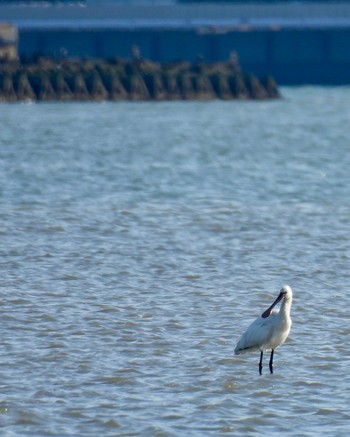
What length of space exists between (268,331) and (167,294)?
188 inches

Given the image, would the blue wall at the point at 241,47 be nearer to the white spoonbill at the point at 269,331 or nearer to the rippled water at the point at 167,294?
the rippled water at the point at 167,294

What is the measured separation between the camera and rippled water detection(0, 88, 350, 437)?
12188 millimetres

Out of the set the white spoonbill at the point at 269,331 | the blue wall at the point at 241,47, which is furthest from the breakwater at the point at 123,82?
the white spoonbill at the point at 269,331

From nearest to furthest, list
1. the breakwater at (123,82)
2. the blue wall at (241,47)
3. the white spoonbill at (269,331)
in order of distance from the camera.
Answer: the white spoonbill at (269,331)
the breakwater at (123,82)
the blue wall at (241,47)

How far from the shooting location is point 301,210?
28.3m

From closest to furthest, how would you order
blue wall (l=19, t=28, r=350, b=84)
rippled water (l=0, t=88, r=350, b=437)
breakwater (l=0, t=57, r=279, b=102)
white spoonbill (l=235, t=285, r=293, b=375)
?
rippled water (l=0, t=88, r=350, b=437) < white spoonbill (l=235, t=285, r=293, b=375) < breakwater (l=0, t=57, r=279, b=102) < blue wall (l=19, t=28, r=350, b=84)

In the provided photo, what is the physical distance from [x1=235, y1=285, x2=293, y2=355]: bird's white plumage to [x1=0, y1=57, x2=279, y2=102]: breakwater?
63.3 metres

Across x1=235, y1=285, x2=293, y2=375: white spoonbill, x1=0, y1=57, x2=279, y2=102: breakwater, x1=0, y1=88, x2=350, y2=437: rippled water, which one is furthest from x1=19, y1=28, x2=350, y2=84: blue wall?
x1=235, y1=285, x2=293, y2=375: white spoonbill

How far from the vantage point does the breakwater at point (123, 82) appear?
77.4 meters

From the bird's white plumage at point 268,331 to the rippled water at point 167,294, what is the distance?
0.30 metres

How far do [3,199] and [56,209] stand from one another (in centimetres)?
243

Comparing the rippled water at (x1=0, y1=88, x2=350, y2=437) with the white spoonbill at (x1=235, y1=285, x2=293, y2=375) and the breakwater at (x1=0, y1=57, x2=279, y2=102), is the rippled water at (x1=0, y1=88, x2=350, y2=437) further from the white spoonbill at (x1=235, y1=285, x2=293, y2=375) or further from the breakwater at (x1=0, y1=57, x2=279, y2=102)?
the breakwater at (x1=0, y1=57, x2=279, y2=102)

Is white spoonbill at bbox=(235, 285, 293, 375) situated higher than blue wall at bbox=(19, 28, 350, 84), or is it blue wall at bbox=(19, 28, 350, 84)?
white spoonbill at bbox=(235, 285, 293, 375)

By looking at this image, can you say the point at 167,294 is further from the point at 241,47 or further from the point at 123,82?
the point at 241,47
